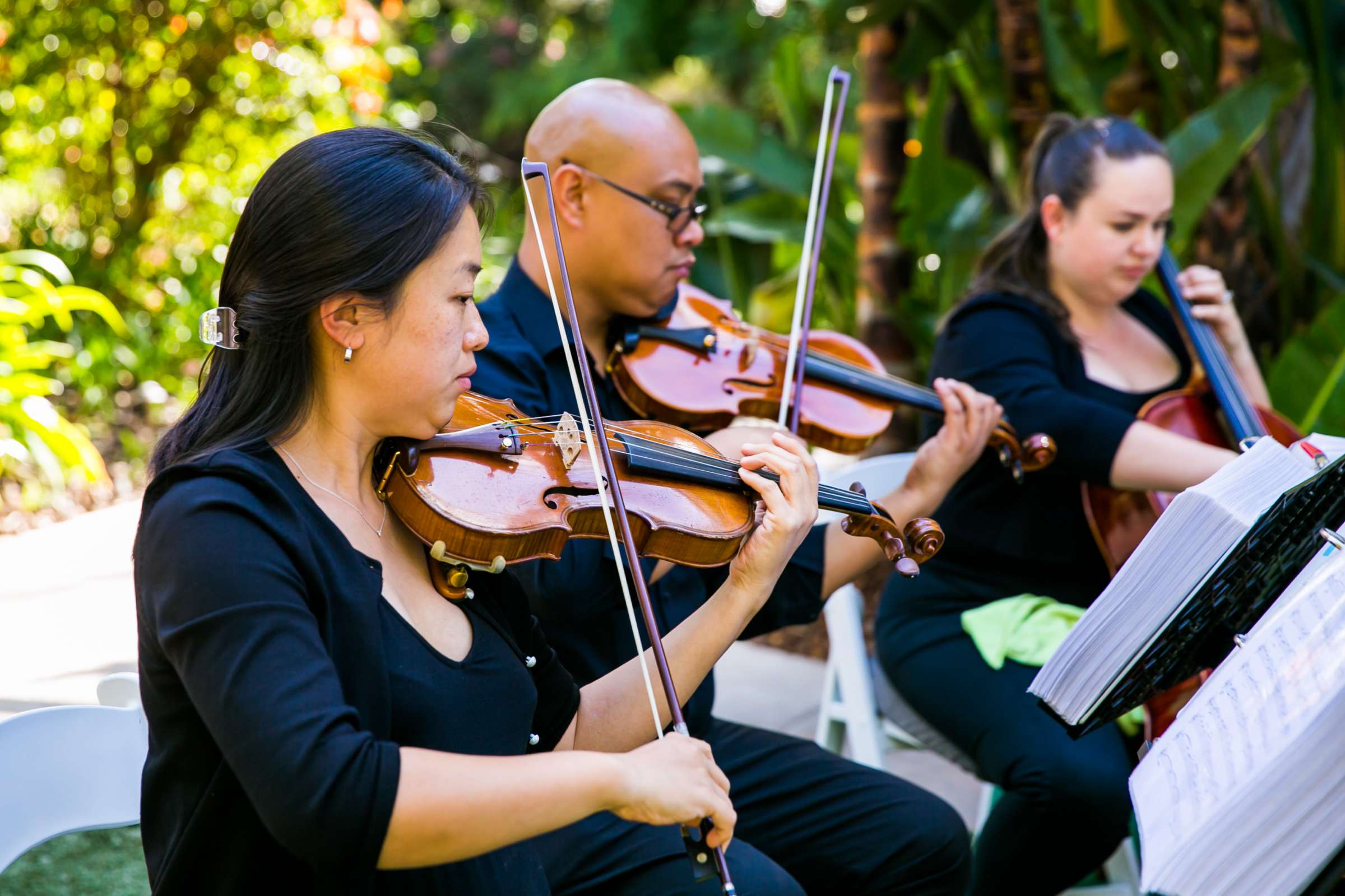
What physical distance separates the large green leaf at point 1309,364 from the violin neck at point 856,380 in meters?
1.26

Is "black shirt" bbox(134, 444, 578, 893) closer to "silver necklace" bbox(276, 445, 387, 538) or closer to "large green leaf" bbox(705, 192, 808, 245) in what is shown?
"silver necklace" bbox(276, 445, 387, 538)

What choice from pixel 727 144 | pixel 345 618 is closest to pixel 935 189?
pixel 727 144

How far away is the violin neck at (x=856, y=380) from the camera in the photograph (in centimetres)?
221

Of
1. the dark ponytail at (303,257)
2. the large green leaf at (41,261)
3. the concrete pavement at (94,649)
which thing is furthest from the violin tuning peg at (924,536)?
the large green leaf at (41,261)

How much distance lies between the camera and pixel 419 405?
1.29 metres

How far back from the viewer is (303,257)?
1.23 metres

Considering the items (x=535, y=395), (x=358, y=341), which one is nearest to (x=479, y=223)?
(x=358, y=341)

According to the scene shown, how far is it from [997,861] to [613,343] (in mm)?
1124

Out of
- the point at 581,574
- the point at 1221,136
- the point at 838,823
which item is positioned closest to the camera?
the point at 581,574

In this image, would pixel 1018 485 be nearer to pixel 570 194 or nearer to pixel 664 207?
pixel 664 207

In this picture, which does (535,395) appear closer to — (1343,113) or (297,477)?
(297,477)

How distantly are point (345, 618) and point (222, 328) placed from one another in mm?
328

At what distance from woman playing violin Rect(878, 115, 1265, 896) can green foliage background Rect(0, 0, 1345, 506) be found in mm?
728

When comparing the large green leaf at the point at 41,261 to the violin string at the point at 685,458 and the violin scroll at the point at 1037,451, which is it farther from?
the violin scroll at the point at 1037,451
